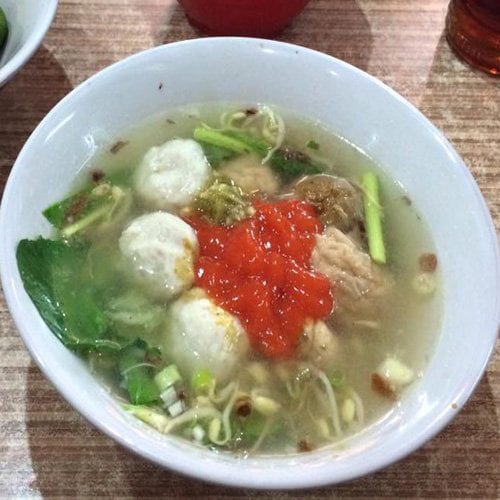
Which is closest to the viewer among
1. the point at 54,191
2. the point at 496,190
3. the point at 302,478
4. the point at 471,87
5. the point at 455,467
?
the point at 302,478

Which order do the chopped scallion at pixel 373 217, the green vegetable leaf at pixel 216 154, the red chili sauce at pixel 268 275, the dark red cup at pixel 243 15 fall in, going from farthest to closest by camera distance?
the dark red cup at pixel 243 15
the green vegetable leaf at pixel 216 154
the chopped scallion at pixel 373 217
the red chili sauce at pixel 268 275

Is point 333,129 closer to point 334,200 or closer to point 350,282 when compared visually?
point 334,200

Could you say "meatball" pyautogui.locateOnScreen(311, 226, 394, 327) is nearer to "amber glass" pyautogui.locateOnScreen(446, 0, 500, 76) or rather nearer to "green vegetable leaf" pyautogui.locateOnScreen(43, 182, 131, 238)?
"green vegetable leaf" pyautogui.locateOnScreen(43, 182, 131, 238)

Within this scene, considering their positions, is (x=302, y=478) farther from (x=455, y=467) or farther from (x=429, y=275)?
(x=429, y=275)

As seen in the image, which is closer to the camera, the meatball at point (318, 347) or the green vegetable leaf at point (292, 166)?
the meatball at point (318, 347)

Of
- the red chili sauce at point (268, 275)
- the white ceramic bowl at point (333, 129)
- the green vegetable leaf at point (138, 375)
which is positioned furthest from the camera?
the red chili sauce at point (268, 275)

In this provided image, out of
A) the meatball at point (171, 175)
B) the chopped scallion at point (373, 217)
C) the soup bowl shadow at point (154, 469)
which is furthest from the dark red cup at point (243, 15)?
the soup bowl shadow at point (154, 469)

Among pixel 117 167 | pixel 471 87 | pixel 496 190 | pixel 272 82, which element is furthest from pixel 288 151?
pixel 471 87

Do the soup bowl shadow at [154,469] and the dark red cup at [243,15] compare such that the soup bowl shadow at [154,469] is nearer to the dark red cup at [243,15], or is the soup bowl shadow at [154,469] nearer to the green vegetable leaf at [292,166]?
the green vegetable leaf at [292,166]
